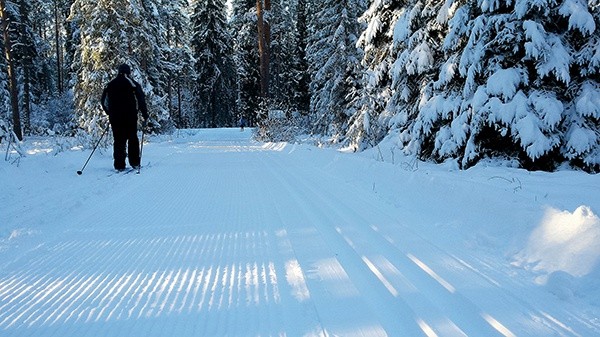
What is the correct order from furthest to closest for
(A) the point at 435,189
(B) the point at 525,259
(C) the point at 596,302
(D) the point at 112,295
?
(A) the point at 435,189, (B) the point at 525,259, (D) the point at 112,295, (C) the point at 596,302

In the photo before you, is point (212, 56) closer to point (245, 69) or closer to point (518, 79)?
point (245, 69)

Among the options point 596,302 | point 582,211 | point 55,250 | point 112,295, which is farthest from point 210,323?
point 582,211

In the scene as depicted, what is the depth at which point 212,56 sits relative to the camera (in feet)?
113

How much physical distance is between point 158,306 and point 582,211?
9.31 ft

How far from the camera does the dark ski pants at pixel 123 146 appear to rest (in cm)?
691

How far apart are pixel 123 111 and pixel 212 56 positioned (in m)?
29.3

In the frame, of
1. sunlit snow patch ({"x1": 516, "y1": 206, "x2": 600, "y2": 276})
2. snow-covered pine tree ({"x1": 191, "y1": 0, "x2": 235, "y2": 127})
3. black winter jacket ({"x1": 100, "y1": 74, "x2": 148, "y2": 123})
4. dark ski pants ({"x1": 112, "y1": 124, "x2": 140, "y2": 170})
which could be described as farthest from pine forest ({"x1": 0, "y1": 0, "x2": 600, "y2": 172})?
snow-covered pine tree ({"x1": 191, "y1": 0, "x2": 235, "y2": 127})

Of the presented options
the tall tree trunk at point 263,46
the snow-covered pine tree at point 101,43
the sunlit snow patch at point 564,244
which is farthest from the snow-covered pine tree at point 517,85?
the snow-covered pine tree at point 101,43

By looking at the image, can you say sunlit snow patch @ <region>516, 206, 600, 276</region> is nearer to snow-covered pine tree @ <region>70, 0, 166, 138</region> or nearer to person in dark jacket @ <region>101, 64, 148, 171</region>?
person in dark jacket @ <region>101, 64, 148, 171</region>

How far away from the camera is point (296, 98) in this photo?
113ft

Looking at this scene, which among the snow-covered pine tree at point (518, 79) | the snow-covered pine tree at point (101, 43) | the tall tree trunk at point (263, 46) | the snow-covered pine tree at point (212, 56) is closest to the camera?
the snow-covered pine tree at point (518, 79)

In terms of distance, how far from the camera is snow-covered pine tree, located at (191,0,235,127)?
34250 millimetres

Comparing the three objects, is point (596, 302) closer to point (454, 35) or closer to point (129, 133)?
point (454, 35)

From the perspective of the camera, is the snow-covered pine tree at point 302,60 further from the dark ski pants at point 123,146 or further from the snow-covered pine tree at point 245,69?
the dark ski pants at point 123,146
